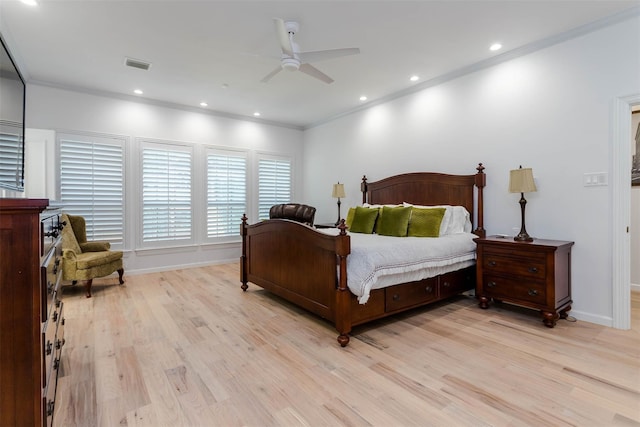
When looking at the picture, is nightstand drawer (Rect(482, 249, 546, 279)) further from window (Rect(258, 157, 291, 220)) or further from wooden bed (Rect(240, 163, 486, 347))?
window (Rect(258, 157, 291, 220))

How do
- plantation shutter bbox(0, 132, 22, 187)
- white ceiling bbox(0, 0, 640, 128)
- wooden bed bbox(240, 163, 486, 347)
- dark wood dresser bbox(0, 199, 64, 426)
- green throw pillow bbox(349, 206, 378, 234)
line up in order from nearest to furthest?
1. dark wood dresser bbox(0, 199, 64, 426)
2. plantation shutter bbox(0, 132, 22, 187)
3. wooden bed bbox(240, 163, 486, 347)
4. white ceiling bbox(0, 0, 640, 128)
5. green throw pillow bbox(349, 206, 378, 234)

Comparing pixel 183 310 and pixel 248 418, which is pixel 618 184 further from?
pixel 183 310

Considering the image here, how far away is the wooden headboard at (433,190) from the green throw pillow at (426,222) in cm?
44

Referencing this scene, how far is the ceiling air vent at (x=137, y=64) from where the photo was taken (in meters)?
3.67

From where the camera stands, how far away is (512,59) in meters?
3.48

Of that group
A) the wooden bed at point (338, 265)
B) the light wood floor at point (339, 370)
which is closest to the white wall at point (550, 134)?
the wooden bed at point (338, 265)

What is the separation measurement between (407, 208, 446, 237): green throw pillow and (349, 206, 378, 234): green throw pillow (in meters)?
0.50

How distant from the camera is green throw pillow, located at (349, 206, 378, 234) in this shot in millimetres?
4066

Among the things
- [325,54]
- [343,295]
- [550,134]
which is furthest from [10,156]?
[550,134]

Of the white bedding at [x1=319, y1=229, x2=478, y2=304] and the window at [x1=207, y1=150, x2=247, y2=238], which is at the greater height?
the window at [x1=207, y1=150, x2=247, y2=238]

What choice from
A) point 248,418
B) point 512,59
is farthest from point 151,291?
point 512,59

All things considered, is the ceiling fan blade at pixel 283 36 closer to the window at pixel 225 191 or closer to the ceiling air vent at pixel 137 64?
the ceiling air vent at pixel 137 64

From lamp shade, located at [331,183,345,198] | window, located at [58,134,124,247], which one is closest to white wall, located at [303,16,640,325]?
lamp shade, located at [331,183,345,198]

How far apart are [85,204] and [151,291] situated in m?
1.74
